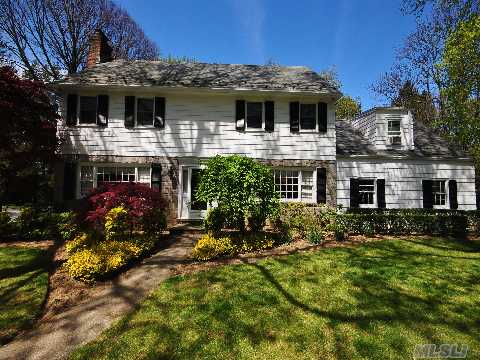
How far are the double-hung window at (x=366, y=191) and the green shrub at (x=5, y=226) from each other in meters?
15.3

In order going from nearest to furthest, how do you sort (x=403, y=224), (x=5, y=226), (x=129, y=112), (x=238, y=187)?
(x=238, y=187)
(x=5, y=226)
(x=403, y=224)
(x=129, y=112)

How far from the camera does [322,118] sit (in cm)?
1434

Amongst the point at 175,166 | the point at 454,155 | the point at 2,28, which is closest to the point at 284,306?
the point at 175,166

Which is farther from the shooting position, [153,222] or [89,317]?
[153,222]

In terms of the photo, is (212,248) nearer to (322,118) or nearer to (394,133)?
(322,118)

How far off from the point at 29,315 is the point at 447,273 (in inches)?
404

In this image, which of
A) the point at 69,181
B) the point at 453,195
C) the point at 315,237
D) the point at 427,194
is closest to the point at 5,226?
the point at 69,181

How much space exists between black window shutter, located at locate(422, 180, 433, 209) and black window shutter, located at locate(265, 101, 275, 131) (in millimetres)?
8450

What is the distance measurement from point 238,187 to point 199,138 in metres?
5.05

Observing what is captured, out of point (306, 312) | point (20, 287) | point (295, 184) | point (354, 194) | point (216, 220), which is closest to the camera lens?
point (306, 312)

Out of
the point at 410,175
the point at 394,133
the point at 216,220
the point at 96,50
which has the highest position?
the point at 96,50

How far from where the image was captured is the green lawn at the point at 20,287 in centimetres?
606

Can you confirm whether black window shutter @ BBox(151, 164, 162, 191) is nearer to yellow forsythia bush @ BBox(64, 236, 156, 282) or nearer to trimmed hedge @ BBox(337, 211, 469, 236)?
yellow forsythia bush @ BBox(64, 236, 156, 282)

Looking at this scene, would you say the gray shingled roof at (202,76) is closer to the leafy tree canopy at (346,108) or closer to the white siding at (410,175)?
the white siding at (410,175)
